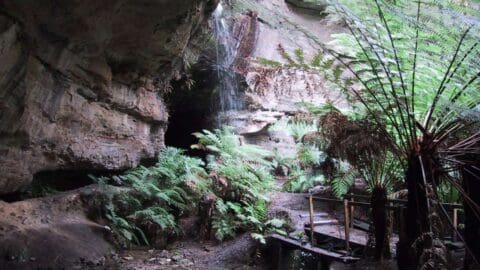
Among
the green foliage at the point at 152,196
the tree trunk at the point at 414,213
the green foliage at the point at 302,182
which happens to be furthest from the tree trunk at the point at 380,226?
the green foliage at the point at 302,182

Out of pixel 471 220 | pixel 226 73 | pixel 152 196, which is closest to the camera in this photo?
pixel 471 220

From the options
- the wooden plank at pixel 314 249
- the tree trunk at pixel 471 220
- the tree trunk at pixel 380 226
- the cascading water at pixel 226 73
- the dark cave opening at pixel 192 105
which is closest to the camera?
the tree trunk at pixel 471 220

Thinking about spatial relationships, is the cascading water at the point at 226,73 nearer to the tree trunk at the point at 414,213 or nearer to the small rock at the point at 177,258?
the small rock at the point at 177,258

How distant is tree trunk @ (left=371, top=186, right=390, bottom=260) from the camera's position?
13.4 feet

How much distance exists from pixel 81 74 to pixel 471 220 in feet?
15.0

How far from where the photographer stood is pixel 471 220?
3637mm

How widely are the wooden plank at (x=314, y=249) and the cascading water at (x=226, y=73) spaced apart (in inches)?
178

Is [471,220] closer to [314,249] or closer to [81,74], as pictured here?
[314,249]

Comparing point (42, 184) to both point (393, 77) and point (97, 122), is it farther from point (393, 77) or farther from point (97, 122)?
point (393, 77)

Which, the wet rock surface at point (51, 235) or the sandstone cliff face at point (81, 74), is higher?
the sandstone cliff face at point (81, 74)

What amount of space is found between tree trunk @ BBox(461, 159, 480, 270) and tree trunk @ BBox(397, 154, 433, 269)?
0.53 m

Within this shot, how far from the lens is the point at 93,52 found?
16.6 feet

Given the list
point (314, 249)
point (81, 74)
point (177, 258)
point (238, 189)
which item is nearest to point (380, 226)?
point (314, 249)

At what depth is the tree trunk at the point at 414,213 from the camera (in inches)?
129
